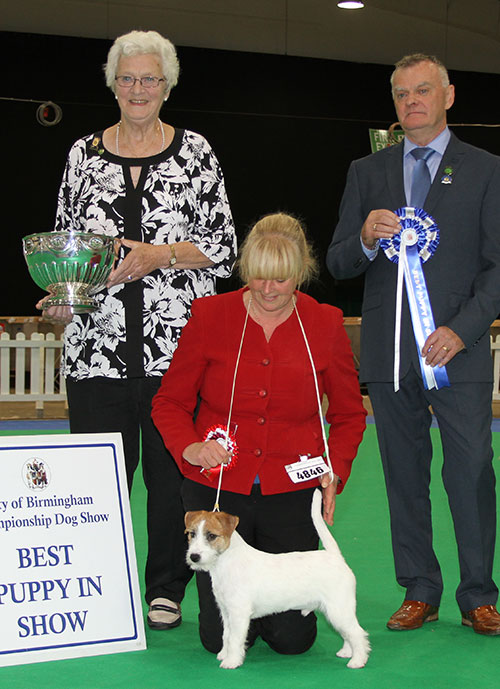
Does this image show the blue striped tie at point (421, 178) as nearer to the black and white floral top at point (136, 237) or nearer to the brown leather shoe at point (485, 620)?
the black and white floral top at point (136, 237)

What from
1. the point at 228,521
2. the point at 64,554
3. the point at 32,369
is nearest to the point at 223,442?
the point at 228,521

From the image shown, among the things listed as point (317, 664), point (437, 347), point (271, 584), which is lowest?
point (317, 664)

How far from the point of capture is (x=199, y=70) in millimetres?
11945

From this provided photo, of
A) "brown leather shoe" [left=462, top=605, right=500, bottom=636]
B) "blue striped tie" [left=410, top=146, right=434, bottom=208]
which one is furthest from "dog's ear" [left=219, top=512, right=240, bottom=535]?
"blue striped tie" [left=410, top=146, right=434, bottom=208]

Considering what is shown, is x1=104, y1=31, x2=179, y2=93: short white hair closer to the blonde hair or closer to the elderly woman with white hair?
the elderly woman with white hair

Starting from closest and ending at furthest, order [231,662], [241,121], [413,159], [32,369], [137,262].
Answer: [231,662] < [137,262] < [413,159] < [32,369] < [241,121]

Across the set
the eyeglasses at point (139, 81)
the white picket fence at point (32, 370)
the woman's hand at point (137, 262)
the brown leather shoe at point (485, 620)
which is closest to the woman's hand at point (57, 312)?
the woman's hand at point (137, 262)

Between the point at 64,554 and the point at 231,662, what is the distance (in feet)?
1.70

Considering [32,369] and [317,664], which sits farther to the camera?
[32,369]

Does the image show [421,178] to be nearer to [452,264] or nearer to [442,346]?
[452,264]

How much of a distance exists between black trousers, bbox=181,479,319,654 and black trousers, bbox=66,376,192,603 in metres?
0.21

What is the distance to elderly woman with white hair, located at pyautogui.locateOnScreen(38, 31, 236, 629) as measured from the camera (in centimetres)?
258

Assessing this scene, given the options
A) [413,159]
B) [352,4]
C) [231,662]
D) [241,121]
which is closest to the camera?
[231,662]

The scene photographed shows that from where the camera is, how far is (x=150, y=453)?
8.71ft
